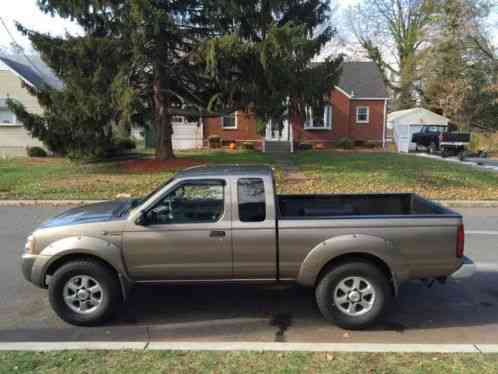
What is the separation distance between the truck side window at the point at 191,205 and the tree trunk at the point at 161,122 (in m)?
12.8

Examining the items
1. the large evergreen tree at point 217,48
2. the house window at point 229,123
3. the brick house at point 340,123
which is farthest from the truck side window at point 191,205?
the house window at point 229,123

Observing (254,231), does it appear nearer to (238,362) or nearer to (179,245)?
(179,245)

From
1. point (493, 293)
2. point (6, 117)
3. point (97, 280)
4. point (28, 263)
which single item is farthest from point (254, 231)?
point (6, 117)

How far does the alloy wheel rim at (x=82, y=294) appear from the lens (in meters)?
4.13

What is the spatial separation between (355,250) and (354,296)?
492 mm

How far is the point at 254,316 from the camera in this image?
4.43 m

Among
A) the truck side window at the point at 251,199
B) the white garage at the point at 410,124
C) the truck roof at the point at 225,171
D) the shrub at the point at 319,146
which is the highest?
the white garage at the point at 410,124

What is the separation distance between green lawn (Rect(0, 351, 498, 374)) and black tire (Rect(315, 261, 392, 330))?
1.95ft

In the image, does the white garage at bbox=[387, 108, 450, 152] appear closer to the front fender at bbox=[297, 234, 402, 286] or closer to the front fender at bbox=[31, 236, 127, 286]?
the front fender at bbox=[297, 234, 402, 286]

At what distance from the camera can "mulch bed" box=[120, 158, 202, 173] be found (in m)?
15.8

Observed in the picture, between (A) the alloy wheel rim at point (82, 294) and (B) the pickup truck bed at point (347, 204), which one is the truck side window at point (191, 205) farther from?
(B) the pickup truck bed at point (347, 204)

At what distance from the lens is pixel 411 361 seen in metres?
3.38

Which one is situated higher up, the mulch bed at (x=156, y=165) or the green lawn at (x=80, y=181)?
the mulch bed at (x=156, y=165)

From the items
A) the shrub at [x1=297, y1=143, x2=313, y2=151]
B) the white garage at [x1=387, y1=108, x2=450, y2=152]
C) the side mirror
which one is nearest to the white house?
the shrub at [x1=297, y1=143, x2=313, y2=151]
